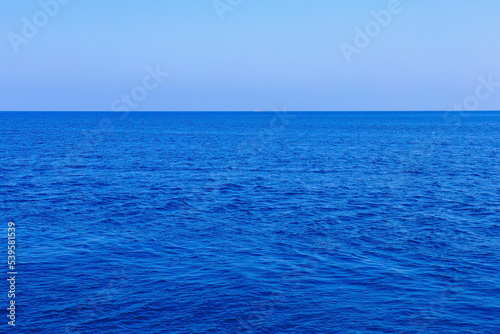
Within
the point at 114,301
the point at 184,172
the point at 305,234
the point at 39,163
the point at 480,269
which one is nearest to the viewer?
the point at 114,301

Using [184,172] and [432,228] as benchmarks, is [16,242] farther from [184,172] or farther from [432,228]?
[184,172]

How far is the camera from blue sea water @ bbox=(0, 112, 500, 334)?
21094 millimetres

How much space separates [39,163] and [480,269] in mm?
65221

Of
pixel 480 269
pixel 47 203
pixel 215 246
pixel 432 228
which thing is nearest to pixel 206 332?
pixel 215 246

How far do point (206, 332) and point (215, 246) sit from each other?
11169 millimetres

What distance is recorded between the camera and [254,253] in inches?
1160

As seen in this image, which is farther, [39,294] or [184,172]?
[184,172]

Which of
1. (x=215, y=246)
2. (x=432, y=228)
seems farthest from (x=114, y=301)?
(x=432, y=228)

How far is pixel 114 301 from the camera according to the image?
884 inches

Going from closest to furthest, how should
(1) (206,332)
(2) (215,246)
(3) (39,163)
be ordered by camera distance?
1. (1) (206,332)
2. (2) (215,246)
3. (3) (39,163)

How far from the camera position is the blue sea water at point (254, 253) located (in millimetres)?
21094

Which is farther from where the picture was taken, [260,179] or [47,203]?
[260,179]

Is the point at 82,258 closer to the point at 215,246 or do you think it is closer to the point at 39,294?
the point at 39,294

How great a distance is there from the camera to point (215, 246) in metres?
30.8
